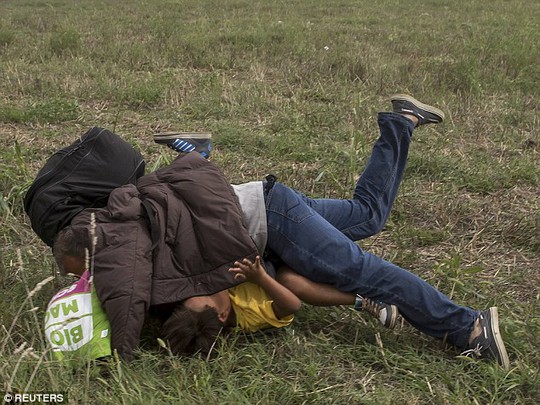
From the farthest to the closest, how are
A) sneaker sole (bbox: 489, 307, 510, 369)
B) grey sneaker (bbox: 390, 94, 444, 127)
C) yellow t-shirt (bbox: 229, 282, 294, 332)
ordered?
1. grey sneaker (bbox: 390, 94, 444, 127)
2. yellow t-shirt (bbox: 229, 282, 294, 332)
3. sneaker sole (bbox: 489, 307, 510, 369)

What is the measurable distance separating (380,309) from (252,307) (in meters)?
0.55

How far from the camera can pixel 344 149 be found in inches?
189

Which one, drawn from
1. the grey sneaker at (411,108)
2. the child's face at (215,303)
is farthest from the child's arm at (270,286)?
the grey sneaker at (411,108)

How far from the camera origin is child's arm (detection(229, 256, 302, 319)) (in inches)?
99.8

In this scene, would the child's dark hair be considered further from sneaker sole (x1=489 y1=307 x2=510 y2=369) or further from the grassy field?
sneaker sole (x1=489 y1=307 x2=510 y2=369)

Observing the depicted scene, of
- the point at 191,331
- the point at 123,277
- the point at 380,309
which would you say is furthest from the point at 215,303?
the point at 380,309

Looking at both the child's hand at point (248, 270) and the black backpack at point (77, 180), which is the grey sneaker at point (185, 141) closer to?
the black backpack at point (77, 180)

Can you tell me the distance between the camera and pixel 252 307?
271 centimetres

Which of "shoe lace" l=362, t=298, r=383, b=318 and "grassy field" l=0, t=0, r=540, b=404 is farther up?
"shoe lace" l=362, t=298, r=383, b=318

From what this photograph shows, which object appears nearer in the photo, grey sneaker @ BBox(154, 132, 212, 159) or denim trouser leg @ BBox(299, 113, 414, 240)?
denim trouser leg @ BBox(299, 113, 414, 240)

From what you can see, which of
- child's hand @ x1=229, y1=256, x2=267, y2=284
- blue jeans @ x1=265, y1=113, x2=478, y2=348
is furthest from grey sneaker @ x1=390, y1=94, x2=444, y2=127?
child's hand @ x1=229, y1=256, x2=267, y2=284

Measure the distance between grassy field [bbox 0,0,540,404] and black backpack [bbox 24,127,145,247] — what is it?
287mm

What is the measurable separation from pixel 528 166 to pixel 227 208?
2.72m

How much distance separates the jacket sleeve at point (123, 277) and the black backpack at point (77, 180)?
0.22 meters
